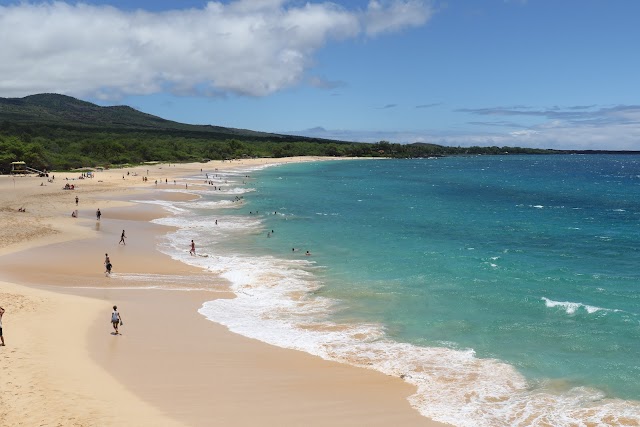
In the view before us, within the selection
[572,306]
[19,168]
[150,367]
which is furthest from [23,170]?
[572,306]

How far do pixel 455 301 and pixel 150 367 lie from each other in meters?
14.0

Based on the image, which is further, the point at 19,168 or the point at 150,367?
the point at 19,168

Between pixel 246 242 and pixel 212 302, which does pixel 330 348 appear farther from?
pixel 246 242

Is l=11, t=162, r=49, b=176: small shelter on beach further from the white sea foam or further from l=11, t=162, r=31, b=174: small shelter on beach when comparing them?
the white sea foam

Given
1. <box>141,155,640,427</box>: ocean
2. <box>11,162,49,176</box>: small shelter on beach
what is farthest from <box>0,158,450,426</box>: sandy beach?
<box>11,162,49,176</box>: small shelter on beach

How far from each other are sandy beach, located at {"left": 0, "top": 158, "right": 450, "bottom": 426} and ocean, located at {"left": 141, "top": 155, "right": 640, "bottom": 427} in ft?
3.73

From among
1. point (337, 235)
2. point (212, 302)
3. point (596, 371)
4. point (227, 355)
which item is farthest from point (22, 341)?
point (337, 235)

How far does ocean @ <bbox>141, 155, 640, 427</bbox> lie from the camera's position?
15.5 meters

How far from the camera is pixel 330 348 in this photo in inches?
723

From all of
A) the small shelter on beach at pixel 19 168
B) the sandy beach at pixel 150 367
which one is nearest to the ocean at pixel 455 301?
the sandy beach at pixel 150 367

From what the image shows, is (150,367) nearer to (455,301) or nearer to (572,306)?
(455,301)

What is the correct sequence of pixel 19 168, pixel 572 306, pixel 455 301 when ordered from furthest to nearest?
pixel 19 168 < pixel 455 301 < pixel 572 306

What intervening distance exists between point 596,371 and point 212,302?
1504 cm

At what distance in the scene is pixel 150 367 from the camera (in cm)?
1600
